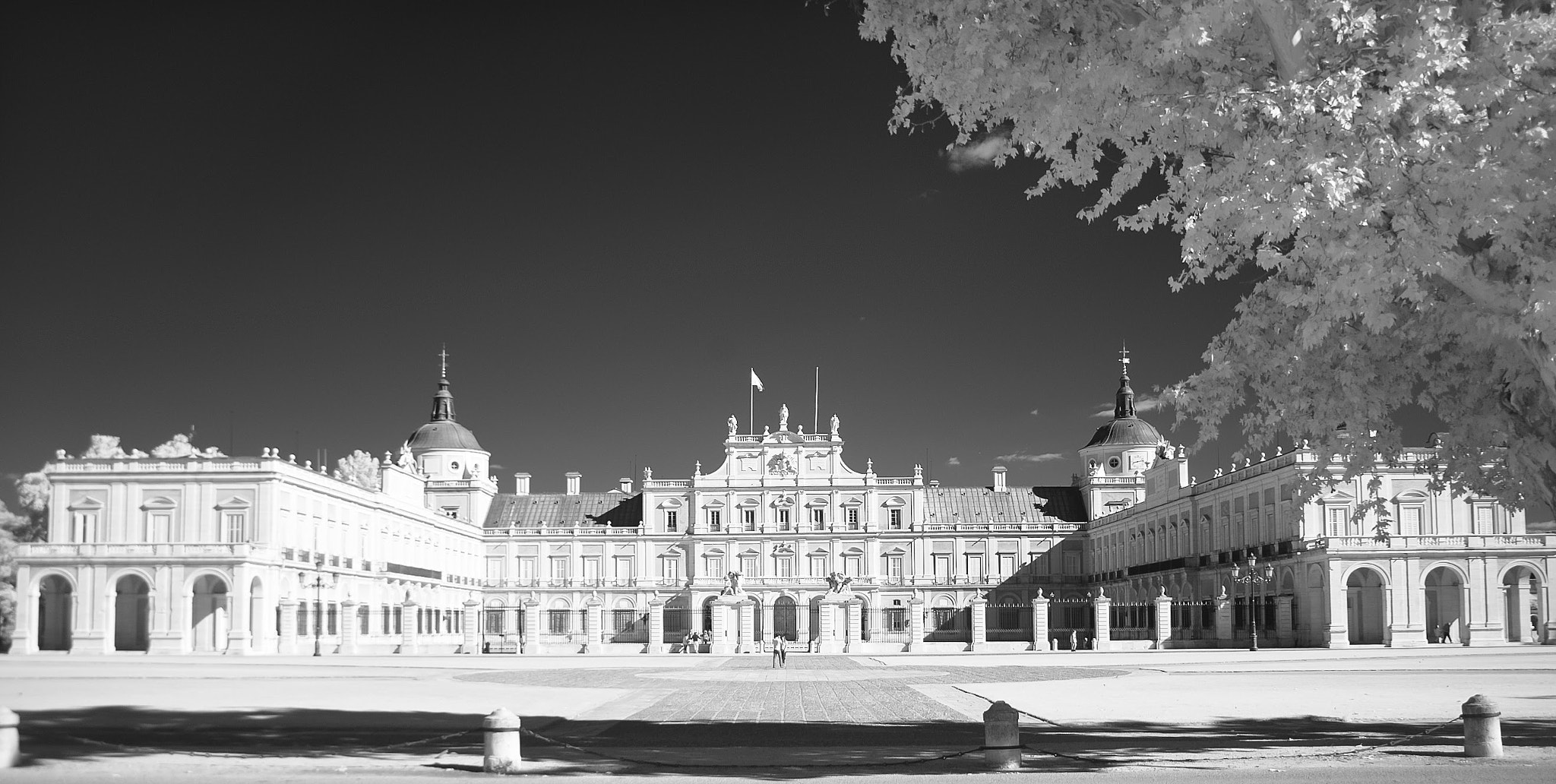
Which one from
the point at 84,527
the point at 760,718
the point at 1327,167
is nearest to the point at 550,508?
the point at 84,527

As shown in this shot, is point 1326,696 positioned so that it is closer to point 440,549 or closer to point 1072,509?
point 440,549

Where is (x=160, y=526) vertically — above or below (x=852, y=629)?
above

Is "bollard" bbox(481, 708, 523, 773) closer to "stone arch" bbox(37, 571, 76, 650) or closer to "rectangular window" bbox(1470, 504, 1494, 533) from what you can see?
"stone arch" bbox(37, 571, 76, 650)

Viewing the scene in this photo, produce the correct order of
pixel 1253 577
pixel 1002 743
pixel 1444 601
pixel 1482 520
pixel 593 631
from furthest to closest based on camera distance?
pixel 593 631, pixel 1253 577, pixel 1482 520, pixel 1444 601, pixel 1002 743

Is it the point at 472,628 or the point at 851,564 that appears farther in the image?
the point at 851,564

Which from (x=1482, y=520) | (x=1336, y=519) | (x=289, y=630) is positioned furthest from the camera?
(x=289, y=630)

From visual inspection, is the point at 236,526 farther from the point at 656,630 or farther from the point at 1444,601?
the point at 1444,601

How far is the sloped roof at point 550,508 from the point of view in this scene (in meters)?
91.6

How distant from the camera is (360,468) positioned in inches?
3546

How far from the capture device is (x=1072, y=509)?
301 feet

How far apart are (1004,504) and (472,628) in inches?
1712

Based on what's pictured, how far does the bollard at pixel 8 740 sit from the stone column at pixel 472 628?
147ft

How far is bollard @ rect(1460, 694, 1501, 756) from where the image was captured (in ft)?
45.1

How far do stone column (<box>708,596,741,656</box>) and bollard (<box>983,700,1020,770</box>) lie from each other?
159ft
